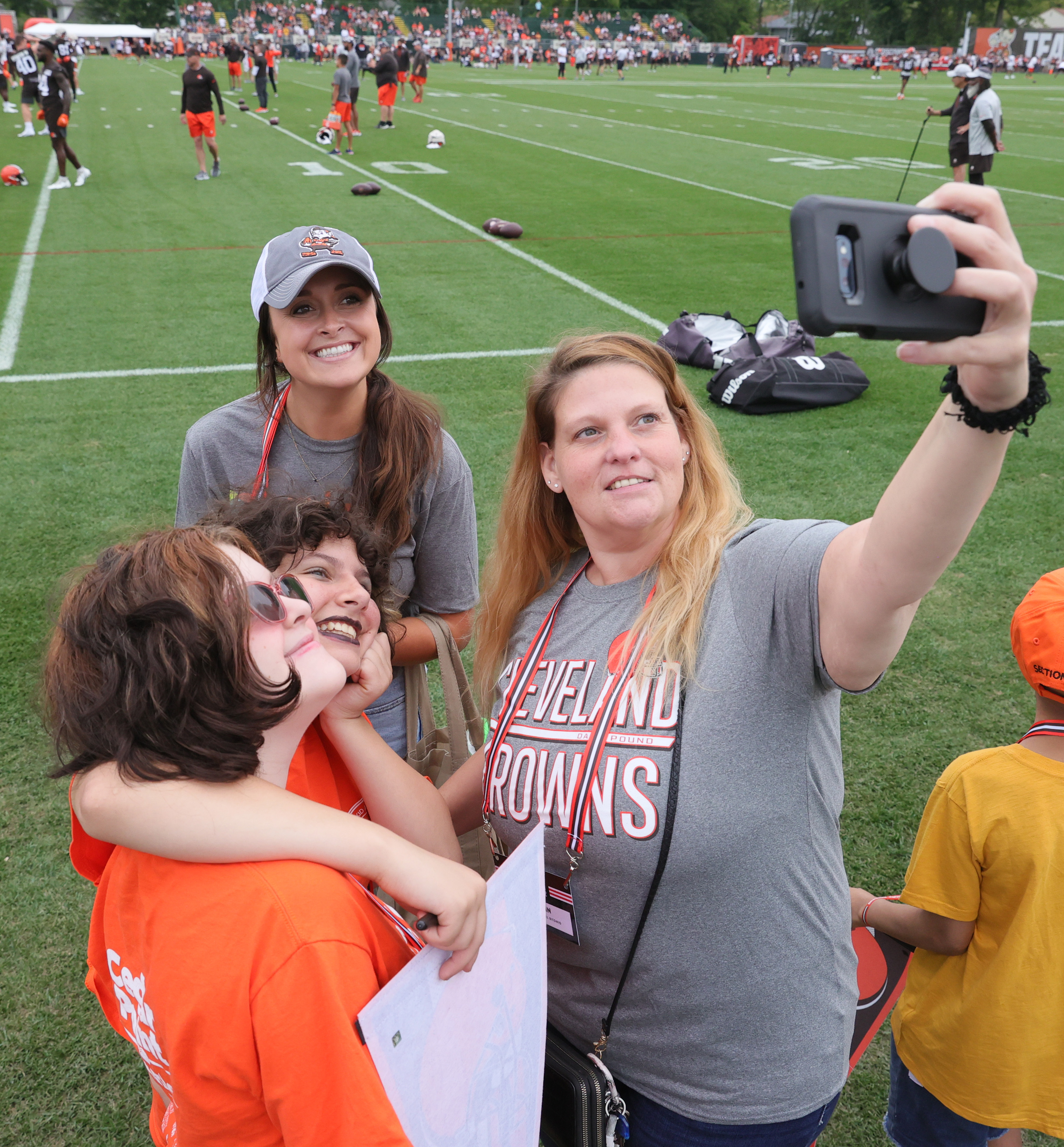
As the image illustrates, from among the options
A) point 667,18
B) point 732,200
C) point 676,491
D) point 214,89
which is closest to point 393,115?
point 214,89

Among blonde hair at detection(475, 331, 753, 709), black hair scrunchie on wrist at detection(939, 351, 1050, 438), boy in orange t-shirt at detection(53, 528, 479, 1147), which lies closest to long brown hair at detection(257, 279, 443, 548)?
blonde hair at detection(475, 331, 753, 709)

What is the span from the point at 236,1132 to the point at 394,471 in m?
1.56

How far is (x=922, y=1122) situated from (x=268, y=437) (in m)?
2.33

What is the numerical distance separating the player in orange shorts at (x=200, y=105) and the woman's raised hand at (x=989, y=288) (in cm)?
1866

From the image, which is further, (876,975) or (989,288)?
(876,975)

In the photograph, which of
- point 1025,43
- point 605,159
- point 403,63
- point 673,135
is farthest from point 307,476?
point 1025,43

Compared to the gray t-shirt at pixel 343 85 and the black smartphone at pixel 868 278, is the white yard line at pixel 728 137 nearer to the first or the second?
the gray t-shirt at pixel 343 85

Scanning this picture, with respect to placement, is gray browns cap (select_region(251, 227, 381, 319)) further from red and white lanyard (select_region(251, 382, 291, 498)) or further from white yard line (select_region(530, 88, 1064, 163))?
white yard line (select_region(530, 88, 1064, 163))

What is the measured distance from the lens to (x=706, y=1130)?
5.61ft

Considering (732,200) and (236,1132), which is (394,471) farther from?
(732,200)

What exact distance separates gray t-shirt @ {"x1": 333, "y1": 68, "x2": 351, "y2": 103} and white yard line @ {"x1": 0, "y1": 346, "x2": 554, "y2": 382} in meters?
17.1

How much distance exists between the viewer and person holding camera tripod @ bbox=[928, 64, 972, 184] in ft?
54.4

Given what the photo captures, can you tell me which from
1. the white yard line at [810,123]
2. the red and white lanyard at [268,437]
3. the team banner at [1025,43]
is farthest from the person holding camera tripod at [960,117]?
the team banner at [1025,43]

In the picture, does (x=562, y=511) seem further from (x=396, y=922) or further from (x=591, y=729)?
(x=396, y=922)
